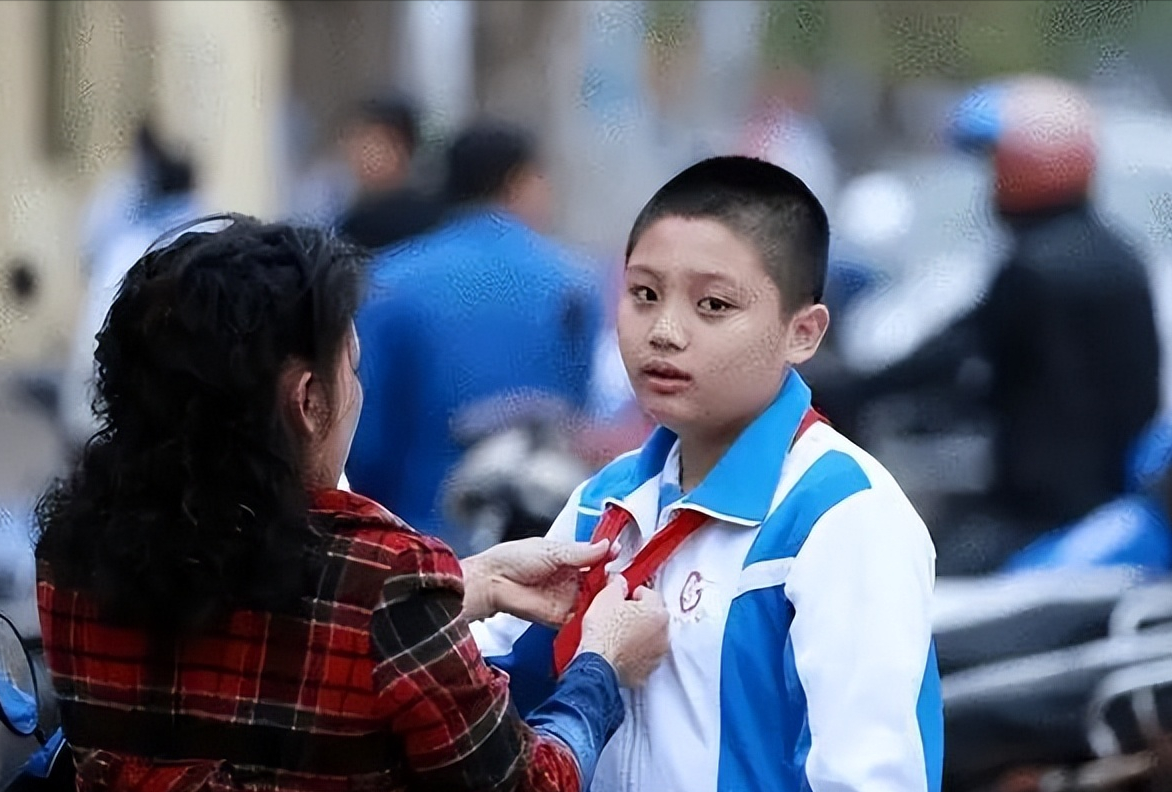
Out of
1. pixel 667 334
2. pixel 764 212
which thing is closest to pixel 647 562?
pixel 667 334

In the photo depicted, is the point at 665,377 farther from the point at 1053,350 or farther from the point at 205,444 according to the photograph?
the point at 1053,350

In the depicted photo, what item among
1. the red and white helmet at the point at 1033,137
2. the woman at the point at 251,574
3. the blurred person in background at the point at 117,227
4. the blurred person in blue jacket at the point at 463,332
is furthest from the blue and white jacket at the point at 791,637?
the blurred person in background at the point at 117,227

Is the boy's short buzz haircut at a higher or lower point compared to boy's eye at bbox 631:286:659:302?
higher

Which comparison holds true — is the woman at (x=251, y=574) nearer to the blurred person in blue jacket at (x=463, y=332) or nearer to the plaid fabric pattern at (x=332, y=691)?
the plaid fabric pattern at (x=332, y=691)

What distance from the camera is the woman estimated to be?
4.14ft

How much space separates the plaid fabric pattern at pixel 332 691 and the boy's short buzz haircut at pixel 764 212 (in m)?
0.43

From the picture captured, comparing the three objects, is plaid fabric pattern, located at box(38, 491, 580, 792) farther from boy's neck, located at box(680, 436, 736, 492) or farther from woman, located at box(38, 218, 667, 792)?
boy's neck, located at box(680, 436, 736, 492)

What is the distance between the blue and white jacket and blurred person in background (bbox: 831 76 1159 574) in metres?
0.78

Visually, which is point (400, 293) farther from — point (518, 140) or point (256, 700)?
point (256, 700)

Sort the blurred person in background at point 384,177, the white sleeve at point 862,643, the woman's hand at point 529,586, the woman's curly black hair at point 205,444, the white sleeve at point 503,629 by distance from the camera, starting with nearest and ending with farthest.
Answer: the woman's curly black hair at point 205,444 → the white sleeve at point 862,643 → the woman's hand at point 529,586 → the white sleeve at point 503,629 → the blurred person in background at point 384,177

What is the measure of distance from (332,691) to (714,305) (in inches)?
19.9

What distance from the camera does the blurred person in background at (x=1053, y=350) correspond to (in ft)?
7.49

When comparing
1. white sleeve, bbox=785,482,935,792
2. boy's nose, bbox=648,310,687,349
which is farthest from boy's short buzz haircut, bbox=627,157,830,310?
white sleeve, bbox=785,482,935,792

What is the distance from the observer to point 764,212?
5.16 ft
